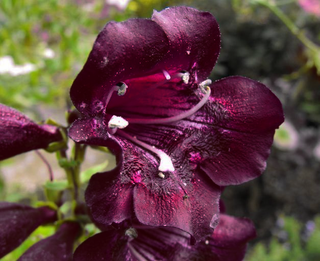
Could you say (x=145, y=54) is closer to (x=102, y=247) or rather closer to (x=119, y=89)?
(x=119, y=89)

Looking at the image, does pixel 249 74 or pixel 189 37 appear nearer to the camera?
pixel 189 37

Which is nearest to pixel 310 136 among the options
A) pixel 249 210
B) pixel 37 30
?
pixel 249 210

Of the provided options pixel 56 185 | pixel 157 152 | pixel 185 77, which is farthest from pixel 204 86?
pixel 56 185

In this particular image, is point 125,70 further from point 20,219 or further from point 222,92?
point 20,219

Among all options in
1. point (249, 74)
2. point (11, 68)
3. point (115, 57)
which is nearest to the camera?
point (115, 57)

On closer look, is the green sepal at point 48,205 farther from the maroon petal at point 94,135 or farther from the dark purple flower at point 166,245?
the maroon petal at point 94,135
